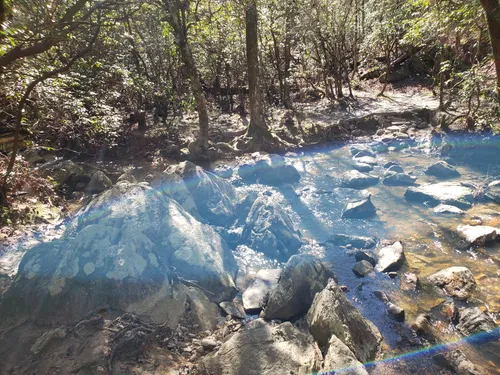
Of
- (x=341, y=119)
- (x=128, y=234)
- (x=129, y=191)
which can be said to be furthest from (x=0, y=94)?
(x=341, y=119)

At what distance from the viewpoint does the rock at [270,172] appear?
962cm

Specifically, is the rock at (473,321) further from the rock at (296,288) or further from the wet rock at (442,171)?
the wet rock at (442,171)

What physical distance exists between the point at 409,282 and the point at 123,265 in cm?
435

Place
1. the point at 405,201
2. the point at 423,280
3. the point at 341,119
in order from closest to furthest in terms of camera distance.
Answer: the point at 423,280 < the point at 405,201 < the point at 341,119

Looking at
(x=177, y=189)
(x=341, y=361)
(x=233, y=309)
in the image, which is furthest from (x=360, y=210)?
(x=341, y=361)

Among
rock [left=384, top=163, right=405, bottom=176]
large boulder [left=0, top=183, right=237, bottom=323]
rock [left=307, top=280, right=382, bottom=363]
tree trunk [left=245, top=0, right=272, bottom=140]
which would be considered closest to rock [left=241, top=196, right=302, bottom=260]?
large boulder [left=0, top=183, right=237, bottom=323]

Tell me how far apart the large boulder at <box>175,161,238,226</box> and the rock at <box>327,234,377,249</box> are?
2.33 metres

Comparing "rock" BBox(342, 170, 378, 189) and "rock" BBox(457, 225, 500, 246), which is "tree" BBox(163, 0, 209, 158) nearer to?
"rock" BBox(342, 170, 378, 189)

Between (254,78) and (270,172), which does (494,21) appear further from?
(254,78)

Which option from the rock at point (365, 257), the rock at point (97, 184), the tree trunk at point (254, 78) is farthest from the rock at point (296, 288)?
the tree trunk at point (254, 78)

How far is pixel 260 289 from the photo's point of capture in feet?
16.2

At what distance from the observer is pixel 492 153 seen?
10.0 meters

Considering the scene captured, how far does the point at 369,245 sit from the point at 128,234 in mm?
4379

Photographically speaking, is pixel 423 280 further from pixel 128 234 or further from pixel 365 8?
pixel 365 8
